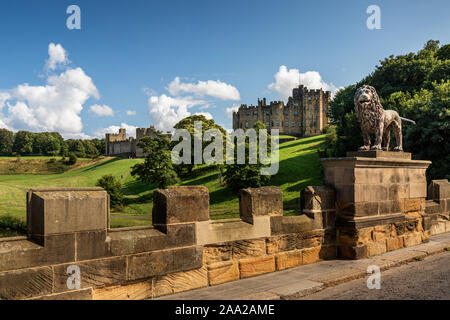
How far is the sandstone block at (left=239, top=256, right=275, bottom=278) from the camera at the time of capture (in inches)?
246

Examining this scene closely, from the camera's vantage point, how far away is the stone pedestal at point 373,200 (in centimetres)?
770

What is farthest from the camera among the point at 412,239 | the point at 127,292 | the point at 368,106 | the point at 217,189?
the point at 217,189

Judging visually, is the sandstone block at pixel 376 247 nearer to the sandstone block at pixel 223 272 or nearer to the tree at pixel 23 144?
the sandstone block at pixel 223 272

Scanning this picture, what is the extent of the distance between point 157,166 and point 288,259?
38.2 metres

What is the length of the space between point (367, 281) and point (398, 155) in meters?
4.02

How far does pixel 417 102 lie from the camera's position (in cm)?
2459

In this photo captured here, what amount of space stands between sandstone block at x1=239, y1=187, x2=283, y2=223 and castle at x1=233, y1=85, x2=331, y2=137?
113 metres

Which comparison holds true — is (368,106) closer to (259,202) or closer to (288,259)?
(259,202)

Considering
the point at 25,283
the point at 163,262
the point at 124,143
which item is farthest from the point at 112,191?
the point at 124,143

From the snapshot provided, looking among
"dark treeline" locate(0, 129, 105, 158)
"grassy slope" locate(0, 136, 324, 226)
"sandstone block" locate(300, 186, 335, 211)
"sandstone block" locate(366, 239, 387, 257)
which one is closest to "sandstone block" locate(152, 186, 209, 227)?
"sandstone block" locate(300, 186, 335, 211)

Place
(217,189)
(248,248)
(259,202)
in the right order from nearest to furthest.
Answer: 1. (248,248)
2. (259,202)
3. (217,189)

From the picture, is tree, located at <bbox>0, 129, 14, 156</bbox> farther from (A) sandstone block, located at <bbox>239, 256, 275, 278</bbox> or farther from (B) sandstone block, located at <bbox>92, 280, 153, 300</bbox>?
(B) sandstone block, located at <bbox>92, 280, 153, 300</bbox>

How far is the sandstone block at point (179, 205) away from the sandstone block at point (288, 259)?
1.92m
